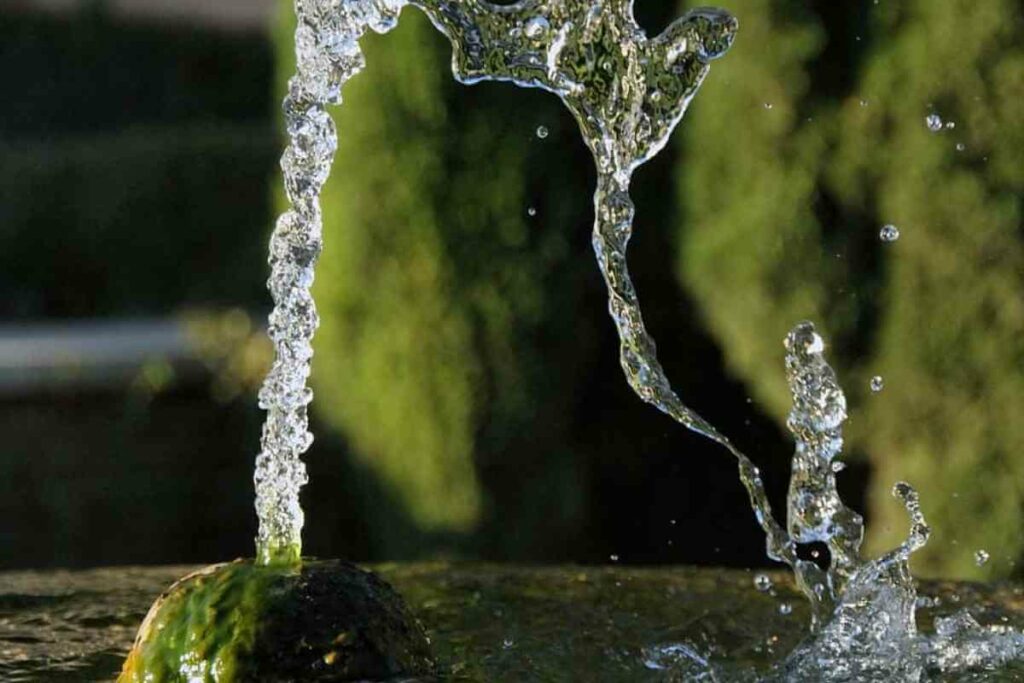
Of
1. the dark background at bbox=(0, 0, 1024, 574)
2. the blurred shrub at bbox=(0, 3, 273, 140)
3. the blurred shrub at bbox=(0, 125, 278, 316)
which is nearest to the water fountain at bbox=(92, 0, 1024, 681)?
the dark background at bbox=(0, 0, 1024, 574)

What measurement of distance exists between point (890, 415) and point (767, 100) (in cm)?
79

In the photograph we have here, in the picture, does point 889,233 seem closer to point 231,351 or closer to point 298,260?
point 298,260

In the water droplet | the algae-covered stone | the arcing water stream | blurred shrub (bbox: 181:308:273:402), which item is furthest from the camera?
blurred shrub (bbox: 181:308:273:402)

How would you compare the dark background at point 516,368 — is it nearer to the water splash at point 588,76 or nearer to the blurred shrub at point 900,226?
the blurred shrub at point 900,226

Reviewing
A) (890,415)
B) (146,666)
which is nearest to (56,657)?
(146,666)

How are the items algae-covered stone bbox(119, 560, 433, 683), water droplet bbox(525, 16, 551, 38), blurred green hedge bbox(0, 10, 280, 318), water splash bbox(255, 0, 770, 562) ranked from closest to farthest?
algae-covered stone bbox(119, 560, 433, 683) → water splash bbox(255, 0, 770, 562) → water droplet bbox(525, 16, 551, 38) → blurred green hedge bbox(0, 10, 280, 318)

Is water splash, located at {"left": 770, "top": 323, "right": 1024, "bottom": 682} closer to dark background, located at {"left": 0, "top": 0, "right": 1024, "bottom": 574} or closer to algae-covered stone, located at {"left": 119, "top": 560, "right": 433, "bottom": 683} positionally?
algae-covered stone, located at {"left": 119, "top": 560, "right": 433, "bottom": 683}

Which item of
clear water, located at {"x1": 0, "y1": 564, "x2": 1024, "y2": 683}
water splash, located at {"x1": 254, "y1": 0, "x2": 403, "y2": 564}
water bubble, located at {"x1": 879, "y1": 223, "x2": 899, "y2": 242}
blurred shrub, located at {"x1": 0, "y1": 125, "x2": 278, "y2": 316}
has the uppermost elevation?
blurred shrub, located at {"x1": 0, "y1": 125, "x2": 278, "y2": 316}

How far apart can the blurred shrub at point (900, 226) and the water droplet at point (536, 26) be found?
A: 58.9 inches

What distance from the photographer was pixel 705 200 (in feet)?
14.0

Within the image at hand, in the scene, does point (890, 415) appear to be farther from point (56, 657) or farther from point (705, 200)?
point (56, 657)

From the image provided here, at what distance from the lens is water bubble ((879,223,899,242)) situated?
3.86 meters

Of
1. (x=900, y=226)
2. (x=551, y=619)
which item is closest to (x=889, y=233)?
(x=900, y=226)

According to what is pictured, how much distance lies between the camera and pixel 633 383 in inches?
103
